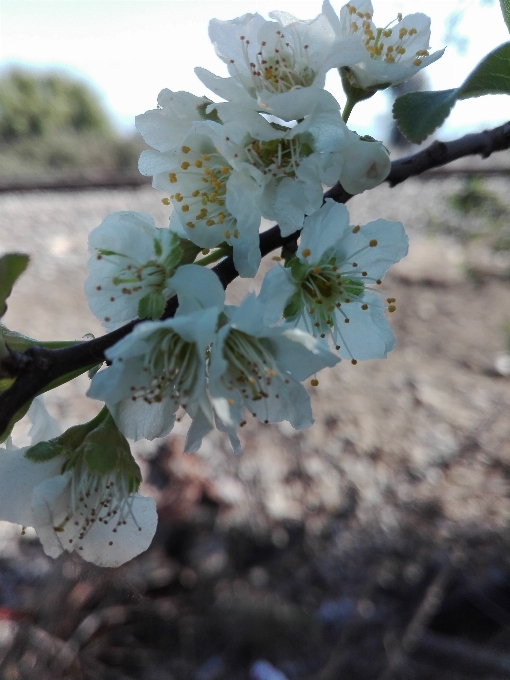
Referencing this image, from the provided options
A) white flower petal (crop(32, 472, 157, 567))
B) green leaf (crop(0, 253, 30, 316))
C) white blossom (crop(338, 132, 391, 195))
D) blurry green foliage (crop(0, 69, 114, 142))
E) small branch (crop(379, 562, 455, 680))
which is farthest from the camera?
blurry green foliage (crop(0, 69, 114, 142))

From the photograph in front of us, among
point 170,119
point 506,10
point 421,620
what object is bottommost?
point 421,620

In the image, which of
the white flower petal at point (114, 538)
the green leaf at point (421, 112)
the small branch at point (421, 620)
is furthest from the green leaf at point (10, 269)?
the small branch at point (421, 620)

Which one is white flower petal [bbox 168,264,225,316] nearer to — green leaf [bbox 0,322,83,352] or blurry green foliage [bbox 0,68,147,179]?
green leaf [bbox 0,322,83,352]

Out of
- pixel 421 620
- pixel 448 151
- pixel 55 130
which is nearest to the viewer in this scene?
pixel 448 151

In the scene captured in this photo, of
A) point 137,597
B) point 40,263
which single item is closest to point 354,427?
point 137,597

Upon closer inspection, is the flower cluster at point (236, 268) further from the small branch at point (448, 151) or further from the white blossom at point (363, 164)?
the small branch at point (448, 151)

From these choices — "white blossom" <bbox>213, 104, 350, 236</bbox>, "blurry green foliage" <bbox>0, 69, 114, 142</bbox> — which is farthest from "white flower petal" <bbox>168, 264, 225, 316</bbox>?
"blurry green foliage" <bbox>0, 69, 114, 142</bbox>

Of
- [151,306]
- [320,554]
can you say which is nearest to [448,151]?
[151,306]

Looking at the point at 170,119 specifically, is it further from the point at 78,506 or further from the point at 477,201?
the point at 477,201

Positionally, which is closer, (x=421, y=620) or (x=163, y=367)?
(x=163, y=367)
